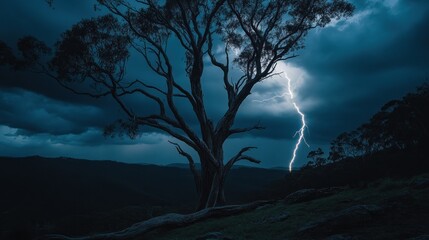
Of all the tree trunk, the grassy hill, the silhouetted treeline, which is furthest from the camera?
the silhouetted treeline

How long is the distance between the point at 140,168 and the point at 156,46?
16190 centimetres

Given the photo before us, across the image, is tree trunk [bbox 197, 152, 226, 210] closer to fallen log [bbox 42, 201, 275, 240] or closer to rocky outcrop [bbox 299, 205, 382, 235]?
fallen log [bbox 42, 201, 275, 240]

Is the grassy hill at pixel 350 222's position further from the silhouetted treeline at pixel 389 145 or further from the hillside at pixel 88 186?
the hillside at pixel 88 186

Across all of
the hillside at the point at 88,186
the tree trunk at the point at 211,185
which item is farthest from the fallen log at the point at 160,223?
the hillside at the point at 88,186

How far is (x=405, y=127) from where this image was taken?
113 ft

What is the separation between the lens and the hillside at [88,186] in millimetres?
80125

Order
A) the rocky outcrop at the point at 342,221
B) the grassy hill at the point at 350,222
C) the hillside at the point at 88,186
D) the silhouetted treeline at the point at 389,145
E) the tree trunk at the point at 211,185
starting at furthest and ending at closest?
the hillside at the point at 88,186 → the silhouetted treeline at the point at 389,145 → the tree trunk at the point at 211,185 → the rocky outcrop at the point at 342,221 → the grassy hill at the point at 350,222

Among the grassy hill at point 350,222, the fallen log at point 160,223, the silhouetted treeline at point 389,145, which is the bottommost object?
the fallen log at point 160,223

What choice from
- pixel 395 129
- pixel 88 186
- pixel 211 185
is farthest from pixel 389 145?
pixel 88 186

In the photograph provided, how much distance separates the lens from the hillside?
8012cm

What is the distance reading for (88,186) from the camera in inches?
4798

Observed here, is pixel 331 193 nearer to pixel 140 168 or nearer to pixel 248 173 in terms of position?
pixel 248 173

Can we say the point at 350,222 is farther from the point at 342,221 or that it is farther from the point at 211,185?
the point at 211,185

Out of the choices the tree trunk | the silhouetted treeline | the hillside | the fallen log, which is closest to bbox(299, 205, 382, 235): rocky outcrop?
the fallen log
